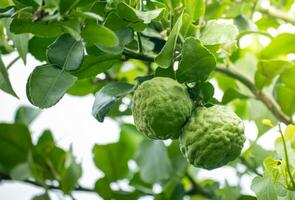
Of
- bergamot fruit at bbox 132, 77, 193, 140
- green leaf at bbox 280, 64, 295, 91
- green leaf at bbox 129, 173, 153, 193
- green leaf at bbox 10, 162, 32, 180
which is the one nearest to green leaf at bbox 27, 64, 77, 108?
bergamot fruit at bbox 132, 77, 193, 140

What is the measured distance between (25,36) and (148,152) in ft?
1.99

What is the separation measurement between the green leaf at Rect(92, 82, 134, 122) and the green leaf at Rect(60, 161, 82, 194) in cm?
40

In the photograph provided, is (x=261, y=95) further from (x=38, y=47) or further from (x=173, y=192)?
(x=38, y=47)

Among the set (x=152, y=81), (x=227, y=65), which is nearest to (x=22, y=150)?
(x=227, y=65)

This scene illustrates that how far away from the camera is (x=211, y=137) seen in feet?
3.00

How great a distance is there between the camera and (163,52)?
0.91m

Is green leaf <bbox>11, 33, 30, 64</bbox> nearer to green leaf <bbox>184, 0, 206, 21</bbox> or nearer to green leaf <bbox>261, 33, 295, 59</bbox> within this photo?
green leaf <bbox>184, 0, 206, 21</bbox>

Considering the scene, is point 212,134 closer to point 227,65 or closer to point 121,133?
point 227,65

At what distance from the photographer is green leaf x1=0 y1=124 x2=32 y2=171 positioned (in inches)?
58.7

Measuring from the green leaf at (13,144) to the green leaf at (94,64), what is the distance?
1.68ft

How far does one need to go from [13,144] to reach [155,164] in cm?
34

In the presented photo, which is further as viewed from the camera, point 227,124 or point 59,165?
point 59,165

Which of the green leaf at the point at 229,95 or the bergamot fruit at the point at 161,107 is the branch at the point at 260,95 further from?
the bergamot fruit at the point at 161,107

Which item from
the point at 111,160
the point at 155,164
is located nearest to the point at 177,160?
the point at 155,164
